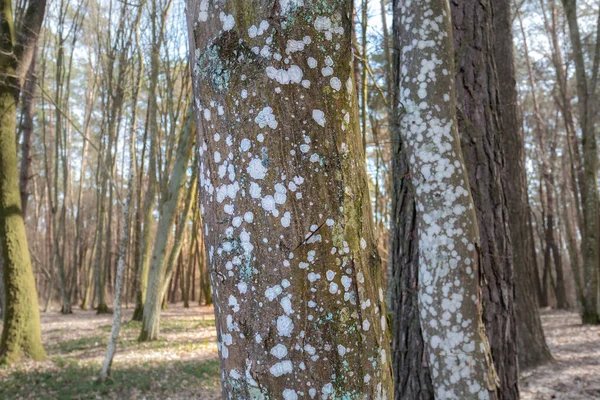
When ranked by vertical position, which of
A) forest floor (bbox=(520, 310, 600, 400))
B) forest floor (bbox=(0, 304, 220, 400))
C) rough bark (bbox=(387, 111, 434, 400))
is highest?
rough bark (bbox=(387, 111, 434, 400))

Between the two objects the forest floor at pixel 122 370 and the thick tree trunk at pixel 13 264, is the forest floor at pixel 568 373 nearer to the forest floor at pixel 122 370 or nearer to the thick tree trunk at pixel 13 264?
the forest floor at pixel 122 370

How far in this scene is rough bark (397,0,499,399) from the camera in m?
2.61

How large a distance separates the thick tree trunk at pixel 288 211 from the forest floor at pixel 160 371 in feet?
18.6

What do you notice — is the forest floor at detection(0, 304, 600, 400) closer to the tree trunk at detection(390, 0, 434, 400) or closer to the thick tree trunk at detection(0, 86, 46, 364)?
the thick tree trunk at detection(0, 86, 46, 364)

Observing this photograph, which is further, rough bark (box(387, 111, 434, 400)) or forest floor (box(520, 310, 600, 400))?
forest floor (box(520, 310, 600, 400))

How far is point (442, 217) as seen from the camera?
2.71 m

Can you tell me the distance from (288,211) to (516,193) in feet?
22.0

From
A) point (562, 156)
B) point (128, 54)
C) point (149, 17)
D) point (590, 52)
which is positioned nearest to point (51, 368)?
point (128, 54)

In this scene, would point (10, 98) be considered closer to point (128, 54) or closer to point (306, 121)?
point (128, 54)

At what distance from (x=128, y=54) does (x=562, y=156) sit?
60.0 feet

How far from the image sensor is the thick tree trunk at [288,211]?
3.90 ft

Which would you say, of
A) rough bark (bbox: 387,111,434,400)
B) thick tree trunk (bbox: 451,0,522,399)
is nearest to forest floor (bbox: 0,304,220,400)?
rough bark (bbox: 387,111,434,400)

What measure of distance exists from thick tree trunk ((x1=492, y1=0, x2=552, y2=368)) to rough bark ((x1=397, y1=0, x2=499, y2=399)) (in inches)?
172

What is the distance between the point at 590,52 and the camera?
15.5 meters
